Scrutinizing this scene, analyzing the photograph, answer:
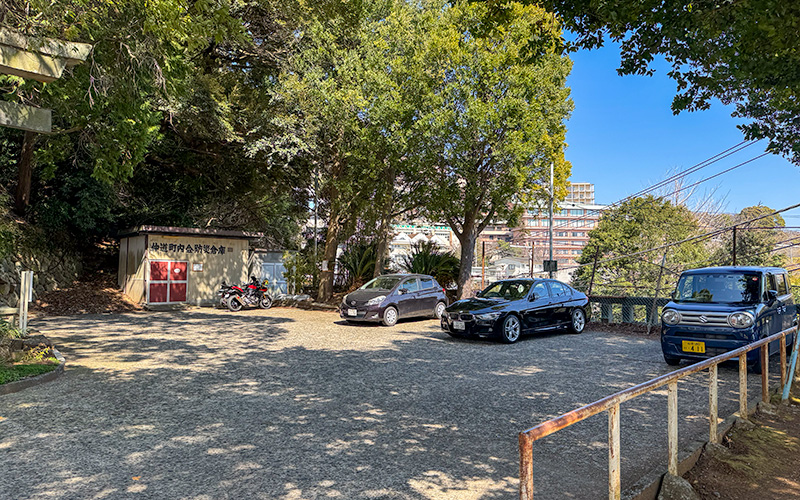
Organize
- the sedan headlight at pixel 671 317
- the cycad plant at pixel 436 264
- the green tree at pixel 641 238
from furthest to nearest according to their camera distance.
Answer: the green tree at pixel 641 238
the cycad plant at pixel 436 264
the sedan headlight at pixel 671 317

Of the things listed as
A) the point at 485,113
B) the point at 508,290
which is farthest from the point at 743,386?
the point at 485,113

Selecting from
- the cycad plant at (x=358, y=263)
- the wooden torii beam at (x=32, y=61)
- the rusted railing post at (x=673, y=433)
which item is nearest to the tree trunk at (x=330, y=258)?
the cycad plant at (x=358, y=263)

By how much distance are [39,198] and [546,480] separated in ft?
76.2

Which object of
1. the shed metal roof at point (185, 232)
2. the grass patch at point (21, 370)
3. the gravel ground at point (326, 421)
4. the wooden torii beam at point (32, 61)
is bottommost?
the gravel ground at point (326, 421)

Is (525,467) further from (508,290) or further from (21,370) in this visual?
(508,290)

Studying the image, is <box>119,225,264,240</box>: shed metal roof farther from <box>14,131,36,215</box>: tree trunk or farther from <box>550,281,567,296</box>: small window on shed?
<box>550,281,567,296</box>: small window on shed

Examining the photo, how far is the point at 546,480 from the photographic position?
3.99 m

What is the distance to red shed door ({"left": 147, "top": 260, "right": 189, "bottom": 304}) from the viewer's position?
19.3 meters

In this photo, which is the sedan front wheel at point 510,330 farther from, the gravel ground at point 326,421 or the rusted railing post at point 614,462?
the rusted railing post at point 614,462

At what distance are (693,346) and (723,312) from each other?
2.34 ft

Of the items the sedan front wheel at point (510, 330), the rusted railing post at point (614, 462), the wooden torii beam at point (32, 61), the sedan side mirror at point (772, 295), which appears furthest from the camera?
the sedan front wheel at point (510, 330)

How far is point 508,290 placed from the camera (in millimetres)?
12391

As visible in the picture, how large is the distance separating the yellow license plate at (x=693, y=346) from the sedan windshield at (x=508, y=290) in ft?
13.6

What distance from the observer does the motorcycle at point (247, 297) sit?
19078 mm
